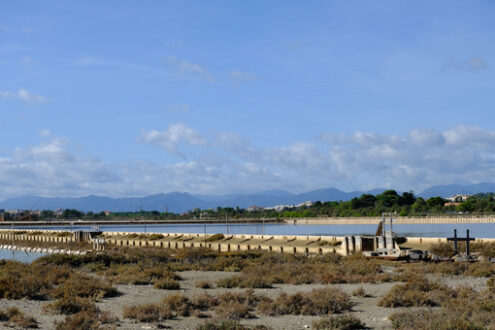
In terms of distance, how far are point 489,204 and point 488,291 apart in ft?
587

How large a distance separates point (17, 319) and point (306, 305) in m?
8.12

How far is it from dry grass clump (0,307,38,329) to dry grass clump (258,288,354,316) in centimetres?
646

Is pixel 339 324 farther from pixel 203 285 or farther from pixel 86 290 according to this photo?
pixel 203 285

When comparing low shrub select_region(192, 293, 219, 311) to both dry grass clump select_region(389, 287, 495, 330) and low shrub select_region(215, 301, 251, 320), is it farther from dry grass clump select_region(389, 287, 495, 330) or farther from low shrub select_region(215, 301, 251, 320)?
dry grass clump select_region(389, 287, 495, 330)

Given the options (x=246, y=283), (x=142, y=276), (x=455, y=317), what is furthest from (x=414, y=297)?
(x=142, y=276)

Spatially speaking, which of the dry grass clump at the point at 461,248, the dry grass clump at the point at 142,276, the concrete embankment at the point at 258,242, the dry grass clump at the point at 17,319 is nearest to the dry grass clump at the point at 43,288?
the dry grass clump at the point at 142,276

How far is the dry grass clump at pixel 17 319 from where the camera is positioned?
16.8m

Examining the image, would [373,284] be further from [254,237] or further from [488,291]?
[254,237]

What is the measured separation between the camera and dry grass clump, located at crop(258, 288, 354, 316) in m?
18.5

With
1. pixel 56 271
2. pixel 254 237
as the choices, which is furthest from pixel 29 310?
pixel 254 237

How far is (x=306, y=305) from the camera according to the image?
730 inches

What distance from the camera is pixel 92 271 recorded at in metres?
34.0

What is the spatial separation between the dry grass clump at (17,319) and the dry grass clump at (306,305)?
6.46 meters

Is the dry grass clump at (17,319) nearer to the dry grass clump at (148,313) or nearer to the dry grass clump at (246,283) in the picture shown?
the dry grass clump at (148,313)
